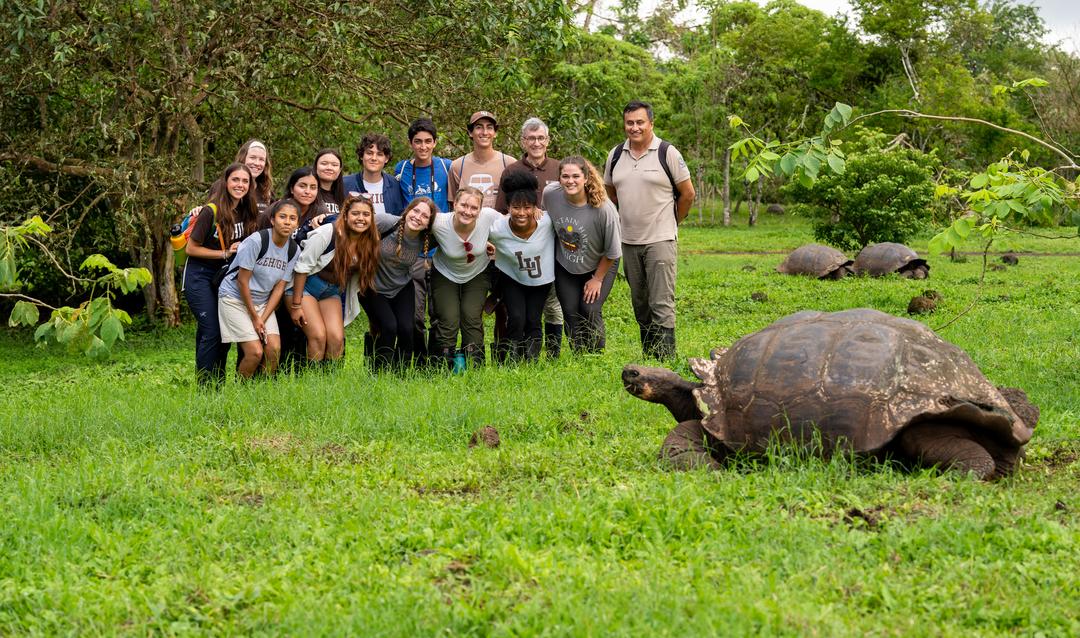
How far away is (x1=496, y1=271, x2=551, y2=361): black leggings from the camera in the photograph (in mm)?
7141

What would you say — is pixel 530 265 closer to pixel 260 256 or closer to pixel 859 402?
pixel 260 256

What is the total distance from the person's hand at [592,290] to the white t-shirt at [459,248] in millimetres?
732

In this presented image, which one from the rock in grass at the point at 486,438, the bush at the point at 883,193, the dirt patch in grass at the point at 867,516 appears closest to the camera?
the dirt patch in grass at the point at 867,516

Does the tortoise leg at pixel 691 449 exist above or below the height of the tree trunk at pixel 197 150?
below

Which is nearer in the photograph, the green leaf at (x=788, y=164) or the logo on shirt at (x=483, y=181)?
the green leaf at (x=788, y=164)

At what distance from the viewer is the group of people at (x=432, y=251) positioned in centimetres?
653

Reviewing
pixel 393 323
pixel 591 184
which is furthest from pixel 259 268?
pixel 591 184

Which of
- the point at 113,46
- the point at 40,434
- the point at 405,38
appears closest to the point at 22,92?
the point at 113,46

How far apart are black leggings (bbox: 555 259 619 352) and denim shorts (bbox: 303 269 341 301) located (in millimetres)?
1528

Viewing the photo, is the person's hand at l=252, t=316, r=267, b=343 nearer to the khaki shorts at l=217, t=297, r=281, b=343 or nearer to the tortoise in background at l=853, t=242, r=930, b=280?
the khaki shorts at l=217, t=297, r=281, b=343

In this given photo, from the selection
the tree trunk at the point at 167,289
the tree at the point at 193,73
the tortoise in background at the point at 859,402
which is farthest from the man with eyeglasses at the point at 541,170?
the tree trunk at the point at 167,289

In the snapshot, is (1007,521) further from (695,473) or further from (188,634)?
(188,634)

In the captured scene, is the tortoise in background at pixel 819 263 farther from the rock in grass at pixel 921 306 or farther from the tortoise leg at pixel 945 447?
the tortoise leg at pixel 945 447

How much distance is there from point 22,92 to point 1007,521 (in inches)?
393
